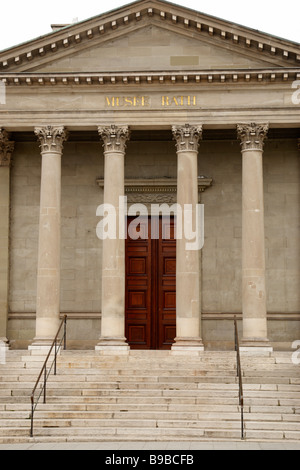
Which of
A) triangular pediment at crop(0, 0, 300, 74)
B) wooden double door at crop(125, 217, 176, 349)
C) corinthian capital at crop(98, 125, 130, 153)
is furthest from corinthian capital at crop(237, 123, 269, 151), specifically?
wooden double door at crop(125, 217, 176, 349)

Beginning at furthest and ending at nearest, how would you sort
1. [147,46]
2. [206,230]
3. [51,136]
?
[206,230], [147,46], [51,136]

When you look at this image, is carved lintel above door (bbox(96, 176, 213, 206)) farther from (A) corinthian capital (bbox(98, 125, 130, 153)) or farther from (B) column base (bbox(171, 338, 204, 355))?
(B) column base (bbox(171, 338, 204, 355))

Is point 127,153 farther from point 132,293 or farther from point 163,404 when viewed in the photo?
point 163,404

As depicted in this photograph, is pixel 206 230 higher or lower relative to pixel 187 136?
lower

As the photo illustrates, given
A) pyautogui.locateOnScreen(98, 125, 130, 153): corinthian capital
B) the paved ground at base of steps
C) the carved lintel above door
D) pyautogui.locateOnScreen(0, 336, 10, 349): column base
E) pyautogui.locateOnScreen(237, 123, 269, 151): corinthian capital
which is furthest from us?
the carved lintel above door

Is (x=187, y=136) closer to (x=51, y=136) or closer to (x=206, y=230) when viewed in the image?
(x=206, y=230)

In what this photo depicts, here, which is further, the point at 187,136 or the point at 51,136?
the point at 51,136

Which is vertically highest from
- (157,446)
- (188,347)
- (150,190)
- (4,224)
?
(150,190)

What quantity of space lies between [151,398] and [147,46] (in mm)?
12232

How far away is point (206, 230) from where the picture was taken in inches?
1075

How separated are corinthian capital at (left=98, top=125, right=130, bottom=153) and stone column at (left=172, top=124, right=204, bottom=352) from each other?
1.72 meters

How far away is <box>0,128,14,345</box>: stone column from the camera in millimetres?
26797

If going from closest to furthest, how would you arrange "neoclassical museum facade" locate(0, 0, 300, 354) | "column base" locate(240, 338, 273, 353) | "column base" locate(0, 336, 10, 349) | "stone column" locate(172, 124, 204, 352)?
"column base" locate(240, 338, 273, 353) < "stone column" locate(172, 124, 204, 352) < "neoclassical museum facade" locate(0, 0, 300, 354) < "column base" locate(0, 336, 10, 349)

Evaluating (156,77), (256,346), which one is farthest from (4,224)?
(256,346)
